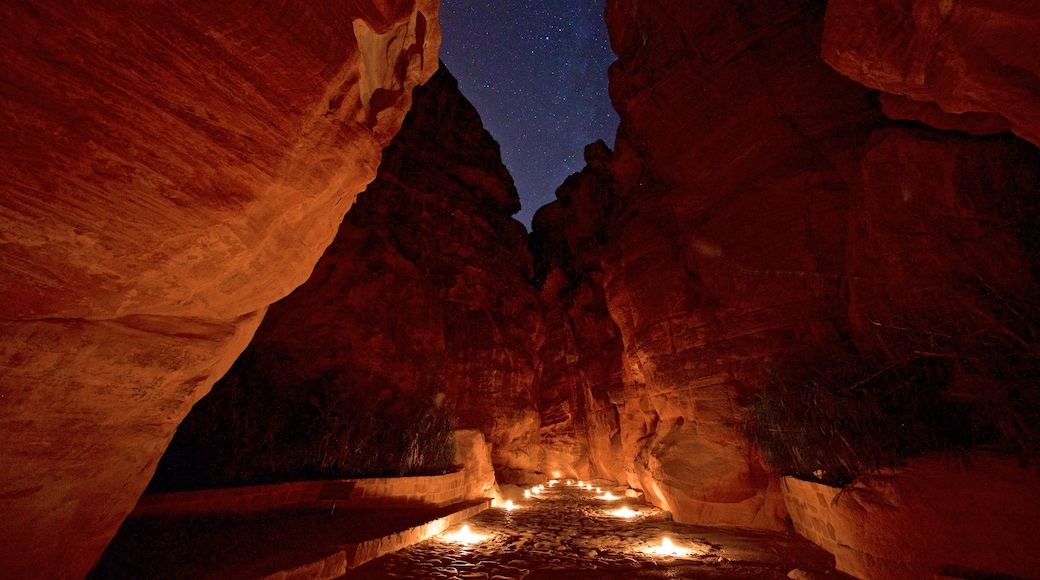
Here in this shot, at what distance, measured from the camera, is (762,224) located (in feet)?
28.7

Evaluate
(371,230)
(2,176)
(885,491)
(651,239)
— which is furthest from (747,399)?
(371,230)

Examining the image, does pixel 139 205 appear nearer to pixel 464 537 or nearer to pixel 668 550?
pixel 464 537

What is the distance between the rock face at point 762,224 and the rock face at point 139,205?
5237 millimetres

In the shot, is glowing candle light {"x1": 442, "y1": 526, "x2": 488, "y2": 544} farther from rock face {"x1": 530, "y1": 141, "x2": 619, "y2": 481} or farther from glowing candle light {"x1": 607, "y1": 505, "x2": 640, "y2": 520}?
rock face {"x1": 530, "y1": 141, "x2": 619, "y2": 481}

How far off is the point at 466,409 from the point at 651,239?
32.2ft

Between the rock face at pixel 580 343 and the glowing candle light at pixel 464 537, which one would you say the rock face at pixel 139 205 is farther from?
the rock face at pixel 580 343

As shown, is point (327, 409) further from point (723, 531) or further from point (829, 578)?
point (829, 578)

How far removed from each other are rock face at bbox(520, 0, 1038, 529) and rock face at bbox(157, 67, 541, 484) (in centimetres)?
651

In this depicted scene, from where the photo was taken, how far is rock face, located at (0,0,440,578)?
1.76 metres

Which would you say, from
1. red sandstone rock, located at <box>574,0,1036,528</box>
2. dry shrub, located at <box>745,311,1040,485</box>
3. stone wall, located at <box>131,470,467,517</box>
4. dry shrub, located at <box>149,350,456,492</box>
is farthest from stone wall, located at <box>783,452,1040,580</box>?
dry shrub, located at <box>149,350,456,492</box>

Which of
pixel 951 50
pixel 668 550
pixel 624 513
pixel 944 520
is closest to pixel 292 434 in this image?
pixel 668 550

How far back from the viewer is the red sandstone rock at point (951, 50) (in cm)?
276

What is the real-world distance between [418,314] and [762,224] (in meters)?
10.8

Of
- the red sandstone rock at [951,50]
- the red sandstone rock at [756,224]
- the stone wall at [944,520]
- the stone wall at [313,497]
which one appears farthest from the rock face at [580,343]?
the red sandstone rock at [951,50]
